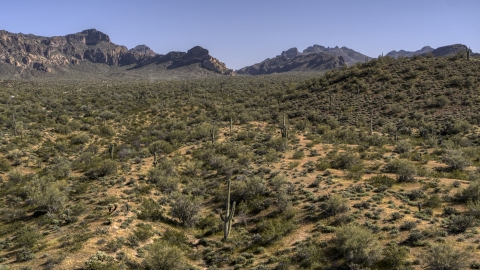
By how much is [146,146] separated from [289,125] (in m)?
22.3

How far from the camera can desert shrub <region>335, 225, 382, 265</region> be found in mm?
12711

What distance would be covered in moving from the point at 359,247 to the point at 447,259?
326 cm

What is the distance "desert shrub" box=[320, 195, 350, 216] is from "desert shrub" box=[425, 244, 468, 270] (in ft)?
18.3

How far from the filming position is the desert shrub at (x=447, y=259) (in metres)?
11.1

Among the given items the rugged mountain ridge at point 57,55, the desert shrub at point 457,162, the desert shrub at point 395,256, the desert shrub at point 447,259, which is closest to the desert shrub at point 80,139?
the desert shrub at point 395,256

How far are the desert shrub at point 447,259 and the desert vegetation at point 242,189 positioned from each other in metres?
0.05

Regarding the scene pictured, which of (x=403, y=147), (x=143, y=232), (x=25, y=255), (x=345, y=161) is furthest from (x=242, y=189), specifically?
(x=403, y=147)

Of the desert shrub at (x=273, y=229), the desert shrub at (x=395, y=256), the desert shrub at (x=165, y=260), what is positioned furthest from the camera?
the desert shrub at (x=273, y=229)

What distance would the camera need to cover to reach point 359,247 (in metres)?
13.0

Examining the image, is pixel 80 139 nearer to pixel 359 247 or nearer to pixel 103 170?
pixel 103 170

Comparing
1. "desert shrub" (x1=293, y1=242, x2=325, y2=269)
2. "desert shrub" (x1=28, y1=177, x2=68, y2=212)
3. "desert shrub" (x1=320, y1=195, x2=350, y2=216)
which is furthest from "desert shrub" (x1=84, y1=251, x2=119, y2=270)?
"desert shrub" (x1=320, y1=195, x2=350, y2=216)

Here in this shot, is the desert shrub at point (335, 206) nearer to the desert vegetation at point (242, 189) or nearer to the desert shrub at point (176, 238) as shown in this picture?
the desert vegetation at point (242, 189)

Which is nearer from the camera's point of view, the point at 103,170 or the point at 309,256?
the point at 309,256

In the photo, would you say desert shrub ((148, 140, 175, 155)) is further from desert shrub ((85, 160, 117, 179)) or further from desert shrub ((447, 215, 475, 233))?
desert shrub ((447, 215, 475, 233))
